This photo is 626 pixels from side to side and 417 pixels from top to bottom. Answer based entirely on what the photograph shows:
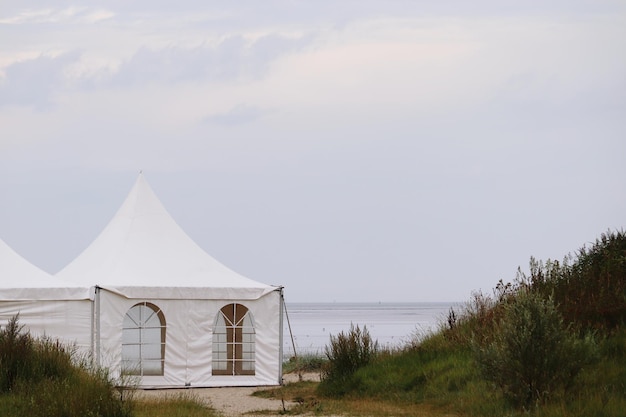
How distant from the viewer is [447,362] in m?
15.7

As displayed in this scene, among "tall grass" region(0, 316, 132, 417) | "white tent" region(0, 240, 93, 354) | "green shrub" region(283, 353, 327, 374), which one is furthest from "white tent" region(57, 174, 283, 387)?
"tall grass" region(0, 316, 132, 417)

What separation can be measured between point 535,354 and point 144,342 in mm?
13207

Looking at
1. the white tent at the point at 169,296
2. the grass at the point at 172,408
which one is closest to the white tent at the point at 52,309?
the white tent at the point at 169,296

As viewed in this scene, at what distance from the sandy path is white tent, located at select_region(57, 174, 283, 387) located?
1.70 ft

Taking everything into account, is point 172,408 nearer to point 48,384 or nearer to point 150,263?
point 48,384

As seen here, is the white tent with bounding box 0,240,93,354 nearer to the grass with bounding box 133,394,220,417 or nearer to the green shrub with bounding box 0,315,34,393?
the grass with bounding box 133,394,220,417

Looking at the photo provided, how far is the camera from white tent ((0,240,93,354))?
18375 mm

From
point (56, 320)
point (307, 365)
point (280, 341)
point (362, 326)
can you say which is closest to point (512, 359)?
point (280, 341)

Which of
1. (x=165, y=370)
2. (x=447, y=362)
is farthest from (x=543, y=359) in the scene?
(x=165, y=370)

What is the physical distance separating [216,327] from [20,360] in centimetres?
1018

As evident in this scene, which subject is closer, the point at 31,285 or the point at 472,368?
the point at 472,368

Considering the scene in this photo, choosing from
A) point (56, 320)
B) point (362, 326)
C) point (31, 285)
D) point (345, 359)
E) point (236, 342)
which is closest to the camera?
point (345, 359)

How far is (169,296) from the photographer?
62.0ft

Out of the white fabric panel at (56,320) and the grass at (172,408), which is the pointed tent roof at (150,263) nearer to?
the white fabric panel at (56,320)
